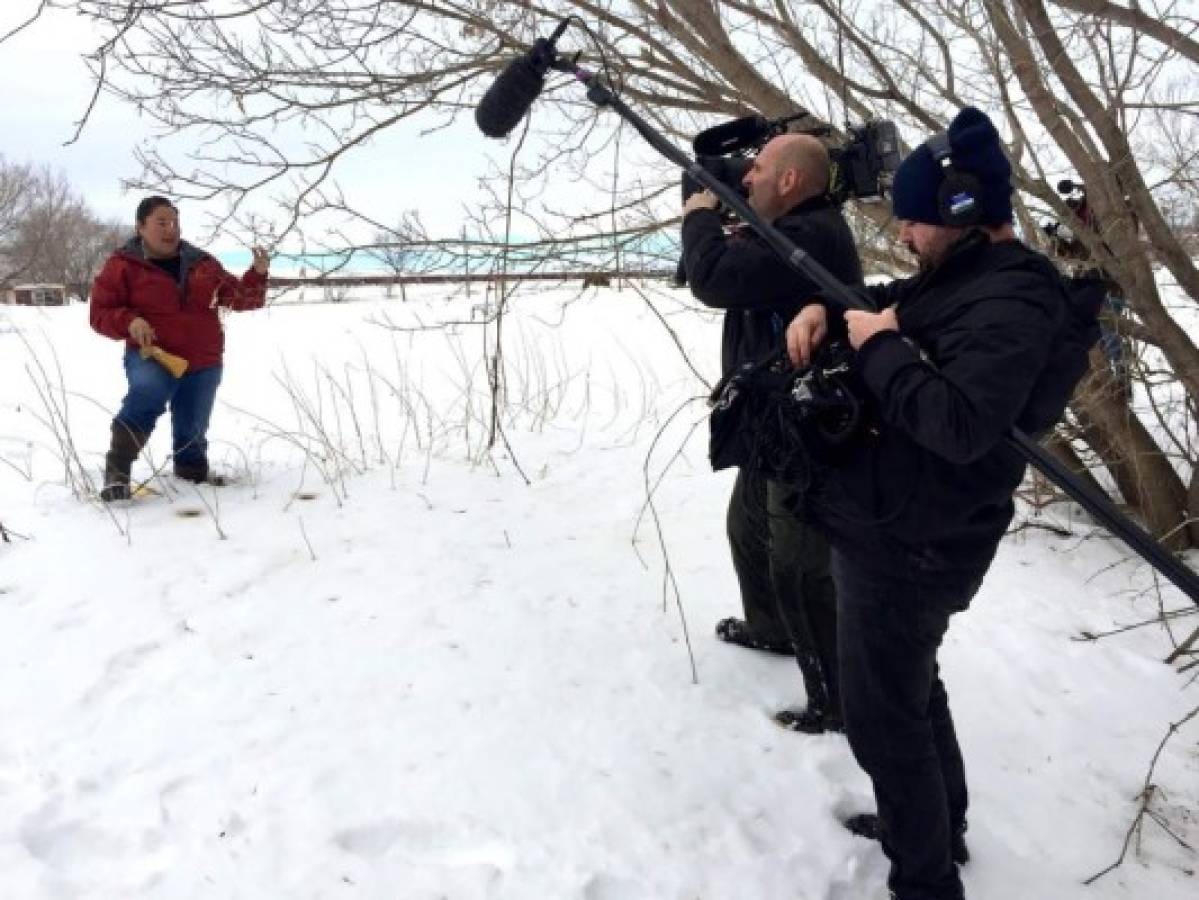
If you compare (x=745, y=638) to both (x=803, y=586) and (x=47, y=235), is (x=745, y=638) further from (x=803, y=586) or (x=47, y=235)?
(x=47, y=235)

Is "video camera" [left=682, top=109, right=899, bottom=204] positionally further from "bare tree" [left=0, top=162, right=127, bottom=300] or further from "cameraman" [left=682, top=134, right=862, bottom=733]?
"bare tree" [left=0, top=162, right=127, bottom=300]

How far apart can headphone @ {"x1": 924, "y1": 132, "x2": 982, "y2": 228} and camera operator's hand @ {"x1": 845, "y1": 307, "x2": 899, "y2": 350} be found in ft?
0.62

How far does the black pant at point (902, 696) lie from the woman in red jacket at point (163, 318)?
11.0 feet

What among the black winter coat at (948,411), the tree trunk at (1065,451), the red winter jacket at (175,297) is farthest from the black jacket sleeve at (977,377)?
the red winter jacket at (175,297)

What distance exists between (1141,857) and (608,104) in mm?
2229

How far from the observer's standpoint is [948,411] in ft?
Answer: 4.42

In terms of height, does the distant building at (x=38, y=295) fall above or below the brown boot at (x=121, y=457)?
above

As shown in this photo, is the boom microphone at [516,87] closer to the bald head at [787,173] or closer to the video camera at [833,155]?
the video camera at [833,155]

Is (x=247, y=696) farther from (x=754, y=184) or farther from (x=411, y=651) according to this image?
(x=754, y=184)

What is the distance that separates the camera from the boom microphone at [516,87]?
1.94 metres

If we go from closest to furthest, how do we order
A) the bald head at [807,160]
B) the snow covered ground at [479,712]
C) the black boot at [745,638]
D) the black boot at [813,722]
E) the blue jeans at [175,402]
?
the snow covered ground at [479,712] < the bald head at [807,160] < the black boot at [813,722] < the black boot at [745,638] < the blue jeans at [175,402]

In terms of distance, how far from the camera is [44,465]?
5.12 metres

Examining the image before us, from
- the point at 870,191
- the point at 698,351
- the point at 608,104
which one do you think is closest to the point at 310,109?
the point at 608,104

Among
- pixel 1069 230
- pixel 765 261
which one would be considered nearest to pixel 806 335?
pixel 765 261
